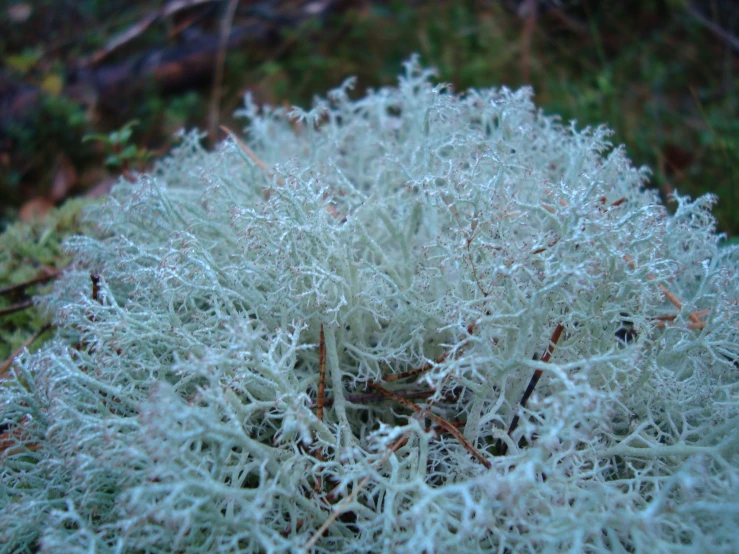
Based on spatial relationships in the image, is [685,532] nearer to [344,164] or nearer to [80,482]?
[80,482]

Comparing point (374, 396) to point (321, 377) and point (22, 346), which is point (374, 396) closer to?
point (321, 377)

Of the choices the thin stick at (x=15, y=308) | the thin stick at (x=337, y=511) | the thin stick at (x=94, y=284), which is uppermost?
the thin stick at (x=94, y=284)

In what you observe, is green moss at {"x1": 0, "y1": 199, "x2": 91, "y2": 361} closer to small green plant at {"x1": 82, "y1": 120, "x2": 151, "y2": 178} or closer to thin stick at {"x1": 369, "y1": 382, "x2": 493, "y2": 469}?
small green plant at {"x1": 82, "y1": 120, "x2": 151, "y2": 178}

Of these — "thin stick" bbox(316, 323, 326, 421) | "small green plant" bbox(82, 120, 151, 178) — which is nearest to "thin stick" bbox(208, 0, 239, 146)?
"small green plant" bbox(82, 120, 151, 178)

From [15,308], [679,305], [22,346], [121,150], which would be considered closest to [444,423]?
[679,305]

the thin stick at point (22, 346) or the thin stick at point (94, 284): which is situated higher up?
the thin stick at point (94, 284)

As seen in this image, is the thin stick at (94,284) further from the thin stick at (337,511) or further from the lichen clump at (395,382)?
the thin stick at (337,511)

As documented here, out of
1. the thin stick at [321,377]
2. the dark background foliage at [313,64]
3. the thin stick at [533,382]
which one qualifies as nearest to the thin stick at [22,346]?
the thin stick at [321,377]
